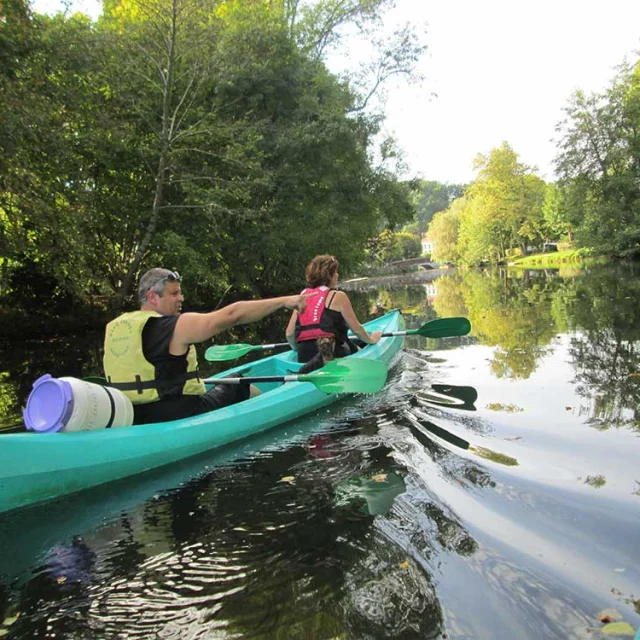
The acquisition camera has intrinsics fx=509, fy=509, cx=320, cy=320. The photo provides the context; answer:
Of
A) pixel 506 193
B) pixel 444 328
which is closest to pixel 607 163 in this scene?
pixel 506 193

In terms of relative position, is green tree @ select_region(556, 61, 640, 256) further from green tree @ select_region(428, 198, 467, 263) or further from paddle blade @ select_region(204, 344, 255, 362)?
green tree @ select_region(428, 198, 467, 263)

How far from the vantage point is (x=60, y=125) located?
460 inches

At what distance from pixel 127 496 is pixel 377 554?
190cm

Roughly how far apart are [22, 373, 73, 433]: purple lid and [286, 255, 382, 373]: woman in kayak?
276 cm

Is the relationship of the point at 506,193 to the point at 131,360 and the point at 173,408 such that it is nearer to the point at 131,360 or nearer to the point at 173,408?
the point at 173,408

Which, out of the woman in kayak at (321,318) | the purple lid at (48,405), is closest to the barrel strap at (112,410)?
the purple lid at (48,405)

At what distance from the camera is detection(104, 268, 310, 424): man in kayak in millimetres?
3508

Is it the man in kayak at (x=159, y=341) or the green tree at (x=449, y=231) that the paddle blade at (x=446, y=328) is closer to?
the man in kayak at (x=159, y=341)

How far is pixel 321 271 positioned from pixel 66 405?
10.0 feet

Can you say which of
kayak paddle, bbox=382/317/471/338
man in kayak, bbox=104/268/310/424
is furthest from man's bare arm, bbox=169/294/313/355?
kayak paddle, bbox=382/317/471/338

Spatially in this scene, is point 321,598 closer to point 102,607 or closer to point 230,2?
point 102,607

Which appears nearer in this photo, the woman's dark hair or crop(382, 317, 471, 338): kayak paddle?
the woman's dark hair

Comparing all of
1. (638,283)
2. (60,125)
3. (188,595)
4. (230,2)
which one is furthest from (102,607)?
(230,2)

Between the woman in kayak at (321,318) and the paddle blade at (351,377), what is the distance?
3.14 feet
